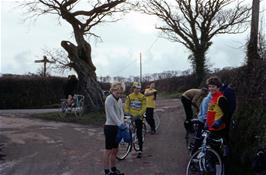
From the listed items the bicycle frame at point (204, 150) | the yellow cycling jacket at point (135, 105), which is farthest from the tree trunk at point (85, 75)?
the bicycle frame at point (204, 150)

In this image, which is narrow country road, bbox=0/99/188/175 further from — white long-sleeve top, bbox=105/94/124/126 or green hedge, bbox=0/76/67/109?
green hedge, bbox=0/76/67/109

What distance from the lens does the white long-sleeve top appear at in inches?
376

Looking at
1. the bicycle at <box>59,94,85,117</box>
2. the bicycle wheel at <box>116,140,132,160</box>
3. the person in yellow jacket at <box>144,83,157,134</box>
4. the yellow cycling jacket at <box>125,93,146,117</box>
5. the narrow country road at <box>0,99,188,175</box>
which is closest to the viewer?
the narrow country road at <box>0,99,188,175</box>

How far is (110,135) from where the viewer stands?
9.59 meters

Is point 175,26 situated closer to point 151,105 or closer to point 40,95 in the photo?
point 40,95

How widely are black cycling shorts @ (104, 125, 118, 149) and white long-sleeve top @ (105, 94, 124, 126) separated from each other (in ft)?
0.30

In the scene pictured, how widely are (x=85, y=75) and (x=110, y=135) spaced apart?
13.5m

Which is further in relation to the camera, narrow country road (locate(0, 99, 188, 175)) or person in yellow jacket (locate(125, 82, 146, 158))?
person in yellow jacket (locate(125, 82, 146, 158))

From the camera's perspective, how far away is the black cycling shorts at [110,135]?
9.57m

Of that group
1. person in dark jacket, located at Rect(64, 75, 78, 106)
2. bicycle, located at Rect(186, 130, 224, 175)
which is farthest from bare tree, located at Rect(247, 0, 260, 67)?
person in dark jacket, located at Rect(64, 75, 78, 106)

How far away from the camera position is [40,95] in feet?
109

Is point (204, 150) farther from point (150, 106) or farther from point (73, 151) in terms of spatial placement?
point (150, 106)

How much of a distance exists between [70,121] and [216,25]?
22621 mm

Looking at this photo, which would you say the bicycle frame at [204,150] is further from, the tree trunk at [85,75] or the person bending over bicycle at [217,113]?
the tree trunk at [85,75]
